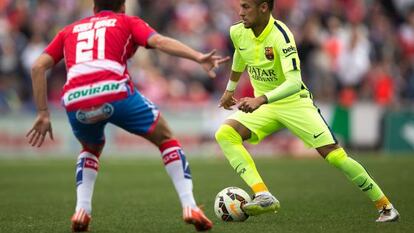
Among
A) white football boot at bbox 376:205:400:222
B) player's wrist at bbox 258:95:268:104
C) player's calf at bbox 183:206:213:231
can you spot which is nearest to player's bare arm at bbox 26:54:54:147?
player's calf at bbox 183:206:213:231

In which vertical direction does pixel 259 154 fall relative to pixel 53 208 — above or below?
below

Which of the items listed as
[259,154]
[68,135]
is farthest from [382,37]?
[68,135]

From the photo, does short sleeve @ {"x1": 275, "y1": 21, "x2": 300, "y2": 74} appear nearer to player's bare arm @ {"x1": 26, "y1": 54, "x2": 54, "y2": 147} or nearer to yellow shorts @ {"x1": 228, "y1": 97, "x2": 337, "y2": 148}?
yellow shorts @ {"x1": 228, "y1": 97, "x2": 337, "y2": 148}

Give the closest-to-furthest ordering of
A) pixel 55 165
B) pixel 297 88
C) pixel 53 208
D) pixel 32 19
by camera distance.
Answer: pixel 297 88
pixel 53 208
pixel 55 165
pixel 32 19

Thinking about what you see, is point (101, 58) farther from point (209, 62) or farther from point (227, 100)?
point (227, 100)

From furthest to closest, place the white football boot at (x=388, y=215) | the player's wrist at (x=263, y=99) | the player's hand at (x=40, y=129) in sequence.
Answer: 1. the white football boot at (x=388, y=215)
2. the player's wrist at (x=263, y=99)
3. the player's hand at (x=40, y=129)

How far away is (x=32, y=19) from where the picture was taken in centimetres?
2534

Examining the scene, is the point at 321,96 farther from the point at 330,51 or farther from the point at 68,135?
the point at 68,135

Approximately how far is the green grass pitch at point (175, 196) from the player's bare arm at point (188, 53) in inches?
78.0

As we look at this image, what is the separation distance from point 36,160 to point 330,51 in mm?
8019

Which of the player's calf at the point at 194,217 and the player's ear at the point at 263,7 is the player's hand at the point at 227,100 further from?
the player's calf at the point at 194,217

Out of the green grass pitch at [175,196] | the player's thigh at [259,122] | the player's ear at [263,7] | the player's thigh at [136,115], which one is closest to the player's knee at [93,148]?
the player's thigh at [136,115]

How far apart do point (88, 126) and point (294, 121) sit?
274cm

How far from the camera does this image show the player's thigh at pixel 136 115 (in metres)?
8.70
